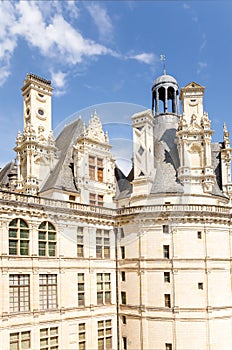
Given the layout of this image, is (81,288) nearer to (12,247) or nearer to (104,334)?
(104,334)

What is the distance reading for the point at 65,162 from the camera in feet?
107

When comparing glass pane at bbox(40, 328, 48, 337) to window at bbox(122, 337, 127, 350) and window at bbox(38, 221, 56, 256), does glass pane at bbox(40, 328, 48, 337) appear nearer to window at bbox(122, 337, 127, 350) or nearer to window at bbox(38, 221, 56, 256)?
window at bbox(38, 221, 56, 256)

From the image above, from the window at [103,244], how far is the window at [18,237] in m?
6.92

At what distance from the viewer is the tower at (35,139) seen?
31.5 metres

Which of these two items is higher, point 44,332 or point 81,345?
point 44,332

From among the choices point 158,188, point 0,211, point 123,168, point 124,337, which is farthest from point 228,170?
point 0,211

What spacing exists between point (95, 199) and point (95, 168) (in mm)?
2754

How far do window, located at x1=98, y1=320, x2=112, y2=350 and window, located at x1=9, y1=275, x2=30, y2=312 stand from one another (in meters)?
7.37

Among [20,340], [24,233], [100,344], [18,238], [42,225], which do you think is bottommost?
[100,344]

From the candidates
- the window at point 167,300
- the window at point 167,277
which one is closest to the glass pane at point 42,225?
the window at point 167,277

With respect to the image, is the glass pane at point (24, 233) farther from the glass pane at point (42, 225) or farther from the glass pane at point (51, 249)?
the glass pane at point (51, 249)

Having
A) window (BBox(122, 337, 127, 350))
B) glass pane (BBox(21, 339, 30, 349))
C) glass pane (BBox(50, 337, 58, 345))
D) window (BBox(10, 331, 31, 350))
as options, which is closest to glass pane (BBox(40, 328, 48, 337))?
glass pane (BBox(50, 337, 58, 345))

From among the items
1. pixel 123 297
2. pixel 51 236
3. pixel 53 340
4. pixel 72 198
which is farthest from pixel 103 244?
pixel 53 340

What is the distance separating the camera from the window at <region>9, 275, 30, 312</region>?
2448cm
